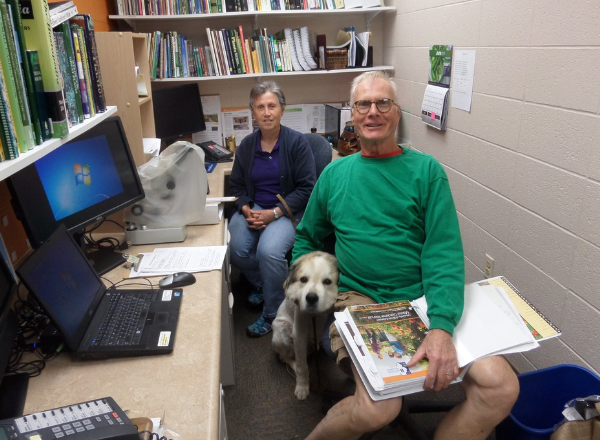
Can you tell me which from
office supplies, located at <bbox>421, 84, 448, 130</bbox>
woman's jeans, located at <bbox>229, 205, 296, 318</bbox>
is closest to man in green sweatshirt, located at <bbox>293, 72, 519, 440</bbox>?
woman's jeans, located at <bbox>229, 205, 296, 318</bbox>

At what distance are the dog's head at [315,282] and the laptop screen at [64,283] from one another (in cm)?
70

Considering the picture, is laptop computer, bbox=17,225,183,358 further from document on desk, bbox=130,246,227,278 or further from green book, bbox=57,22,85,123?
green book, bbox=57,22,85,123

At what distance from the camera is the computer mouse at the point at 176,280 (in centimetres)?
149

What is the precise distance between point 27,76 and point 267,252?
1527mm

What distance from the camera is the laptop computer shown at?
3.65 ft

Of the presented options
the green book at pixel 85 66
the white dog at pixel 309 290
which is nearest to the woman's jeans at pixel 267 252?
the white dog at pixel 309 290

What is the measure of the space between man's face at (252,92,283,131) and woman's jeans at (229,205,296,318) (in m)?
0.49

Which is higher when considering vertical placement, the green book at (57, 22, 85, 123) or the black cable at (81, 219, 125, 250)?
the green book at (57, 22, 85, 123)

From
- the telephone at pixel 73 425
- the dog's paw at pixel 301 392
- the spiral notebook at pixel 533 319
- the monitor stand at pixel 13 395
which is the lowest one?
the dog's paw at pixel 301 392

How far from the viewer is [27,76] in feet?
3.33

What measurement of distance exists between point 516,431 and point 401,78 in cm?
245

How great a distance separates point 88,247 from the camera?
1.80 m

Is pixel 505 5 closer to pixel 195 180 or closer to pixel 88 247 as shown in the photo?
pixel 195 180

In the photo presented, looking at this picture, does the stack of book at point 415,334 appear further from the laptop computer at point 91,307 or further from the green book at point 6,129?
the green book at point 6,129
